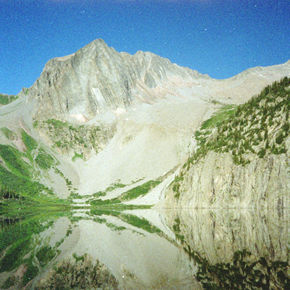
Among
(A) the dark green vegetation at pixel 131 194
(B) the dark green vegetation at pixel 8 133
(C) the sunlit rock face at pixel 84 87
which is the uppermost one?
(C) the sunlit rock face at pixel 84 87

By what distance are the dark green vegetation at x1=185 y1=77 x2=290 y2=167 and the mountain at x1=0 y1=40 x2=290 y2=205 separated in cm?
2019

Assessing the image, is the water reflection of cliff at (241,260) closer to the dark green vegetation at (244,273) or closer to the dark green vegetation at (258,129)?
the dark green vegetation at (244,273)

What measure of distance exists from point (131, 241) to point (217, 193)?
4307 cm

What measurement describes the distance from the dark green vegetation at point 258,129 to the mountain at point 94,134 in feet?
66.2

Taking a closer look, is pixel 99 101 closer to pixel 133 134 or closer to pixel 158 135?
pixel 133 134

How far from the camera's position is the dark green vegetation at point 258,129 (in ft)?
189

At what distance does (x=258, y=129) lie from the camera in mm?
63188

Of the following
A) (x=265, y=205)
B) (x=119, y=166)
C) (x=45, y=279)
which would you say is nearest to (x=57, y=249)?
(x=45, y=279)

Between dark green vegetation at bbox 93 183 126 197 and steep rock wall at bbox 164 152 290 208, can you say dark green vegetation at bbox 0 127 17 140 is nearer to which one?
dark green vegetation at bbox 93 183 126 197

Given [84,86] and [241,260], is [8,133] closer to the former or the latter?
[84,86]

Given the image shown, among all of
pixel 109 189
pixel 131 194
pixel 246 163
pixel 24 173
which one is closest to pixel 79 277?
pixel 246 163

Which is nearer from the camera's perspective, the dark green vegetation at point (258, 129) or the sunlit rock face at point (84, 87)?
the dark green vegetation at point (258, 129)

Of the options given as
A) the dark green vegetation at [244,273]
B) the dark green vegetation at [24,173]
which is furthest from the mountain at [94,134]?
the dark green vegetation at [244,273]

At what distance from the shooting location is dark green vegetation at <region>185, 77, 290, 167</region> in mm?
57562
